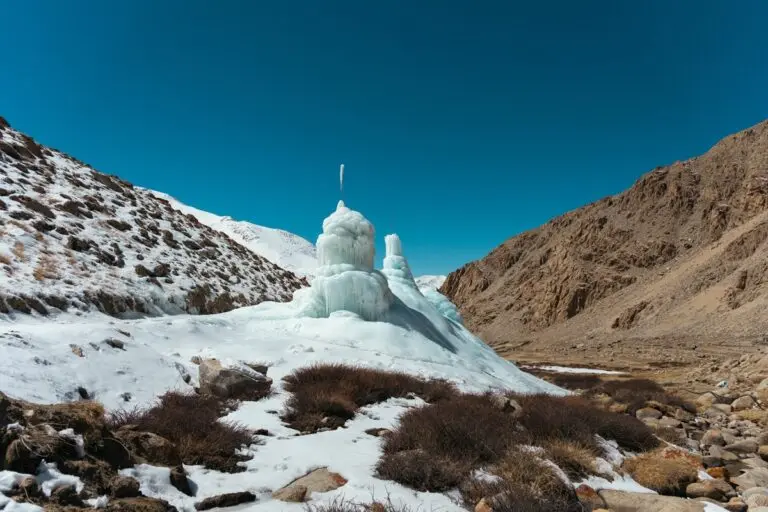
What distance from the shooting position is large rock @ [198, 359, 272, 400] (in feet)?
25.2

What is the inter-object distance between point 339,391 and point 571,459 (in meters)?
3.64

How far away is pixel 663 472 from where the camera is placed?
6.34 metres

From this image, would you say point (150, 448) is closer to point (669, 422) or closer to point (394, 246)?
point (669, 422)

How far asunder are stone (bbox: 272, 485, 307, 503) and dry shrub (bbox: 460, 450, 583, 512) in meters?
1.56

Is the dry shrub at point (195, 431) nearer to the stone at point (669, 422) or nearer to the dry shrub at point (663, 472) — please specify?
the dry shrub at point (663, 472)

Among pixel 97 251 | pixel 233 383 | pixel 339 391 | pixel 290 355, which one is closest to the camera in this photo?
pixel 233 383

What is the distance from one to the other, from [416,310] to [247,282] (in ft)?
37.0

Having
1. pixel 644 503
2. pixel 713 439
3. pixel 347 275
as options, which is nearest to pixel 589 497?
pixel 644 503

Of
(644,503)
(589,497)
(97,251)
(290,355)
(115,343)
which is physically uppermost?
(97,251)

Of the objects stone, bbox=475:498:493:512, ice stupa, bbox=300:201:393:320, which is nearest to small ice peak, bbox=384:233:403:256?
ice stupa, bbox=300:201:393:320

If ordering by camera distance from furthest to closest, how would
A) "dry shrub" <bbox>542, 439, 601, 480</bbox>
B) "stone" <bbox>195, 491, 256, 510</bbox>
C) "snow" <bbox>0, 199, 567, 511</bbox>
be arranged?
"dry shrub" <bbox>542, 439, 601, 480</bbox> → "snow" <bbox>0, 199, 567, 511</bbox> → "stone" <bbox>195, 491, 256, 510</bbox>

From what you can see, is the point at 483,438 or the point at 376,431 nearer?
the point at 483,438

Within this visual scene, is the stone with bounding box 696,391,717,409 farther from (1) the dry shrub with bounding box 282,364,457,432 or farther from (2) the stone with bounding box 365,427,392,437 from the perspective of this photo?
(2) the stone with bounding box 365,427,392,437

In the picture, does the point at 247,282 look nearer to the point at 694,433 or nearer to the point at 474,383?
the point at 474,383
